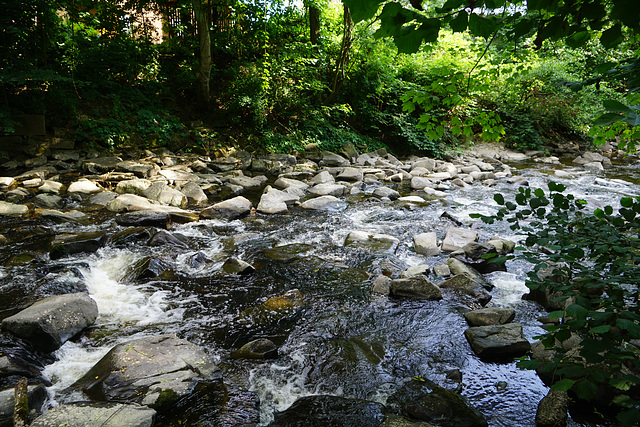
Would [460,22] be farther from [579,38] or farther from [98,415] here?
[98,415]

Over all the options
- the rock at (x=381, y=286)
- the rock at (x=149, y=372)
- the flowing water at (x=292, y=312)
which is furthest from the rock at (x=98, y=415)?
the rock at (x=381, y=286)

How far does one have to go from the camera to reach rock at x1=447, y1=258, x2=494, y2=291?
159 inches

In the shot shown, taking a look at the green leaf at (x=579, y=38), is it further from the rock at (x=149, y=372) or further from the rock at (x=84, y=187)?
the rock at (x=84, y=187)

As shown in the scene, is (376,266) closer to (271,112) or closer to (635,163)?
(271,112)

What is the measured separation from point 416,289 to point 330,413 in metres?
1.80

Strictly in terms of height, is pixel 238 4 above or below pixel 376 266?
above

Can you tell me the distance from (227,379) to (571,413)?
2270 mm

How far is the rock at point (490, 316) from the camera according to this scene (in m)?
3.25

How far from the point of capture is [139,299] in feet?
12.1

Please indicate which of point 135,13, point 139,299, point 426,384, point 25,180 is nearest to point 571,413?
point 426,384

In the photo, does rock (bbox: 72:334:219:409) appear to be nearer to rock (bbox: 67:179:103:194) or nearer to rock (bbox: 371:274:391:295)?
rock (bbox: 371:274:391:295)

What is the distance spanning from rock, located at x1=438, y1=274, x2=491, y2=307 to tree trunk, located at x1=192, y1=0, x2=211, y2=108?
8544 mm

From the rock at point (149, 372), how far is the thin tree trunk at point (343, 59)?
1048 cm

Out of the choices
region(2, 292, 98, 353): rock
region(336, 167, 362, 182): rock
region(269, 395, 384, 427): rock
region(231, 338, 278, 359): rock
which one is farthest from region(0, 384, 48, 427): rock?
region(336, 167, 362, 182): rock
